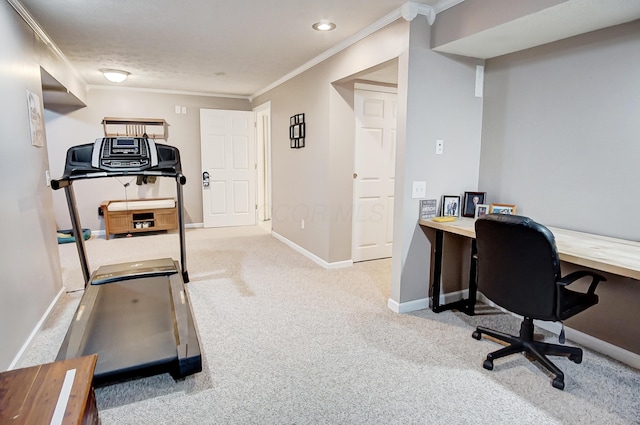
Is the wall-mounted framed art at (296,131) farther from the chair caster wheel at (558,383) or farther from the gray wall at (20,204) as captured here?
the chair caster wheel at (558,383)

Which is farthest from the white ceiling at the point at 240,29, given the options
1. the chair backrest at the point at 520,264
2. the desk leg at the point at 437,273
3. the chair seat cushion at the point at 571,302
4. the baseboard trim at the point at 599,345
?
the baseboard trim at the point at 599,345

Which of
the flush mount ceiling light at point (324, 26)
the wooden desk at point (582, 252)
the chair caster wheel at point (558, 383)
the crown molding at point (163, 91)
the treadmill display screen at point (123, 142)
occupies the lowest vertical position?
the chair caster wheel at point (558, 383)

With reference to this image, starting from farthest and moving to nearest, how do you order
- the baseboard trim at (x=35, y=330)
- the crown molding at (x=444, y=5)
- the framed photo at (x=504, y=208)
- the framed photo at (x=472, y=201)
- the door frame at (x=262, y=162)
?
the door frame at (x=262, y=162), the framed photo at (x=472, y=201), the framed photo at (x=504, y=208), the crown molding at (x=444, y=5), the baseboard trim at (x=35, y=330)

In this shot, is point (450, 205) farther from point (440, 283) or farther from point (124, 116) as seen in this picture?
point (124, 116)

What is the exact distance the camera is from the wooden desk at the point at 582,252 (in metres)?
1.76

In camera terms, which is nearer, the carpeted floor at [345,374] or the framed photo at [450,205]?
the carpeted floor at [345,374]

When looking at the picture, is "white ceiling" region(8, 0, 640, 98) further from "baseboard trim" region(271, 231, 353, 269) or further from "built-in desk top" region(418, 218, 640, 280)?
"baseboard trim" region(271, 231, 353, 269)

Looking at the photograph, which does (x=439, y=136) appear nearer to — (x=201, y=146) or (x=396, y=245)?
(x=396, y=245)

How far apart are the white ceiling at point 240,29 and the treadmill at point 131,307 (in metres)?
1.00

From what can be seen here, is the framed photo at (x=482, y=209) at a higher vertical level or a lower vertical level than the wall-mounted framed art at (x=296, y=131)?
lower

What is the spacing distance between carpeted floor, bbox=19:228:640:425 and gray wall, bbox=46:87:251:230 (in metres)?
3.02

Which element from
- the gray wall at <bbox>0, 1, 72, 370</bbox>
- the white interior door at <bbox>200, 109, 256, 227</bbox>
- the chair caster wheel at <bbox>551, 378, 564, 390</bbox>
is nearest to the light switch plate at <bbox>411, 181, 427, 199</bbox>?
the chair caster wheel at <bbox>551, 378, 564, 390</bbox>

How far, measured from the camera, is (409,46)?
2.69 m

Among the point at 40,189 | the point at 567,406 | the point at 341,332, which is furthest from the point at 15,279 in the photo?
the point at 567,406
